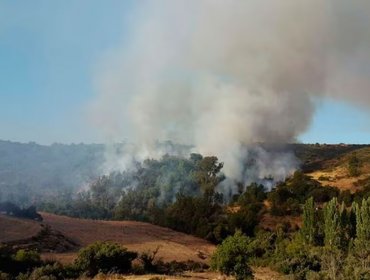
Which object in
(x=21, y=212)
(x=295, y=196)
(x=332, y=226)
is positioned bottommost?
(x=21, y=212)

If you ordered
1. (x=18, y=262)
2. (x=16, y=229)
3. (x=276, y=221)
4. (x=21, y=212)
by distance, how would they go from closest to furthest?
(x=18, y=262), (x=16, y=229), (x=21, y=212), (x=276, y=221)

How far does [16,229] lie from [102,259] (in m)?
16.2

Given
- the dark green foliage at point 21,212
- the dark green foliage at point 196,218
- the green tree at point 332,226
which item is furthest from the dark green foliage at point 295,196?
the dark green foliage at point 21,212

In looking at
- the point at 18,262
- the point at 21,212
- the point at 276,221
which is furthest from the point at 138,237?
the point at 276,221

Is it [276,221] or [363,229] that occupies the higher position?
[276,221]

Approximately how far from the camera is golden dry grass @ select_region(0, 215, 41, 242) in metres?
42.1

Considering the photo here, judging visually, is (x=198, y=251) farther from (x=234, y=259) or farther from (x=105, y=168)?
(x=105, y=168)

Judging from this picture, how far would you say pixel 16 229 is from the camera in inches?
1779

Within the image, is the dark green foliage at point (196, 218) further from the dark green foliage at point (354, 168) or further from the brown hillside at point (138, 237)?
the dark green foliage at point (354, 168)

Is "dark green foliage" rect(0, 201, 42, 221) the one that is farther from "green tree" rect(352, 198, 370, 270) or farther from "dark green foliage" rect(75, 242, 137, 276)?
"green tree" rect(352, 198, 370, 270)

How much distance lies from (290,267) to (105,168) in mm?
91213

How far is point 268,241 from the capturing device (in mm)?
55281

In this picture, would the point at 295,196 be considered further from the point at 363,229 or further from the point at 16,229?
the point at 16,229

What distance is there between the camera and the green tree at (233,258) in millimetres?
31266
